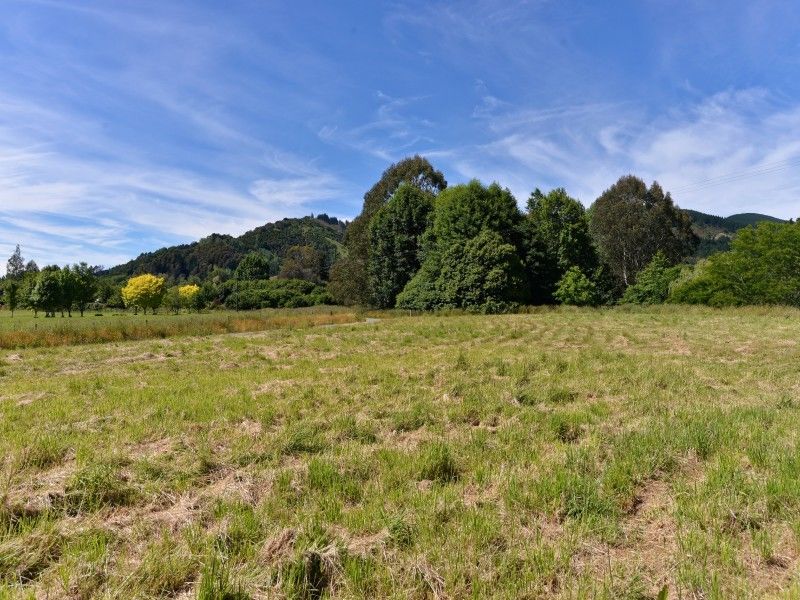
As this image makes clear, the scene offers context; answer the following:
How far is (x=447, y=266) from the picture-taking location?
39375 mm

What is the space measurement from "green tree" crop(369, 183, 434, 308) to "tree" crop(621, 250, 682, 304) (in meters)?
23.9

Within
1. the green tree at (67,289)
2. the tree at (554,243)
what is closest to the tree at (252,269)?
the green tree at (67,289)

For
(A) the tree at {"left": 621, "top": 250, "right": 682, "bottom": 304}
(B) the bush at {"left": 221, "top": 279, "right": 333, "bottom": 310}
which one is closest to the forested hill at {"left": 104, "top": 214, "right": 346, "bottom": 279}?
(B) the bush at {"left": 221, "top": 279, "right": 333, "bottom": 310}

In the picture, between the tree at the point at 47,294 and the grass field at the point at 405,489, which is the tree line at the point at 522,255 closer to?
the tree at the point at 47,294

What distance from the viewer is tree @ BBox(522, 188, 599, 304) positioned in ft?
144

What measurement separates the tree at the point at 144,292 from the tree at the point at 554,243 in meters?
56.5

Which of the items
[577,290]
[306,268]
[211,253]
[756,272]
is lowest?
[577,290]

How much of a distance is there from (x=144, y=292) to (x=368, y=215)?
39511 mm

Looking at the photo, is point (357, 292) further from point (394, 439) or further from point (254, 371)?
point (394, 439)

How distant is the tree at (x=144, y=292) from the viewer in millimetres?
66188

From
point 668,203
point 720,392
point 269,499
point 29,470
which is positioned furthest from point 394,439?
point 668,203

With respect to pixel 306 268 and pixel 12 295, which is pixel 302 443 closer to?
pixel 12 295

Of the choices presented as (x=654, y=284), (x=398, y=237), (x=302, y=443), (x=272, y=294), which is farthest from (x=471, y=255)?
(x=272, y=294)

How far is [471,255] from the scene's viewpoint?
37.9m
